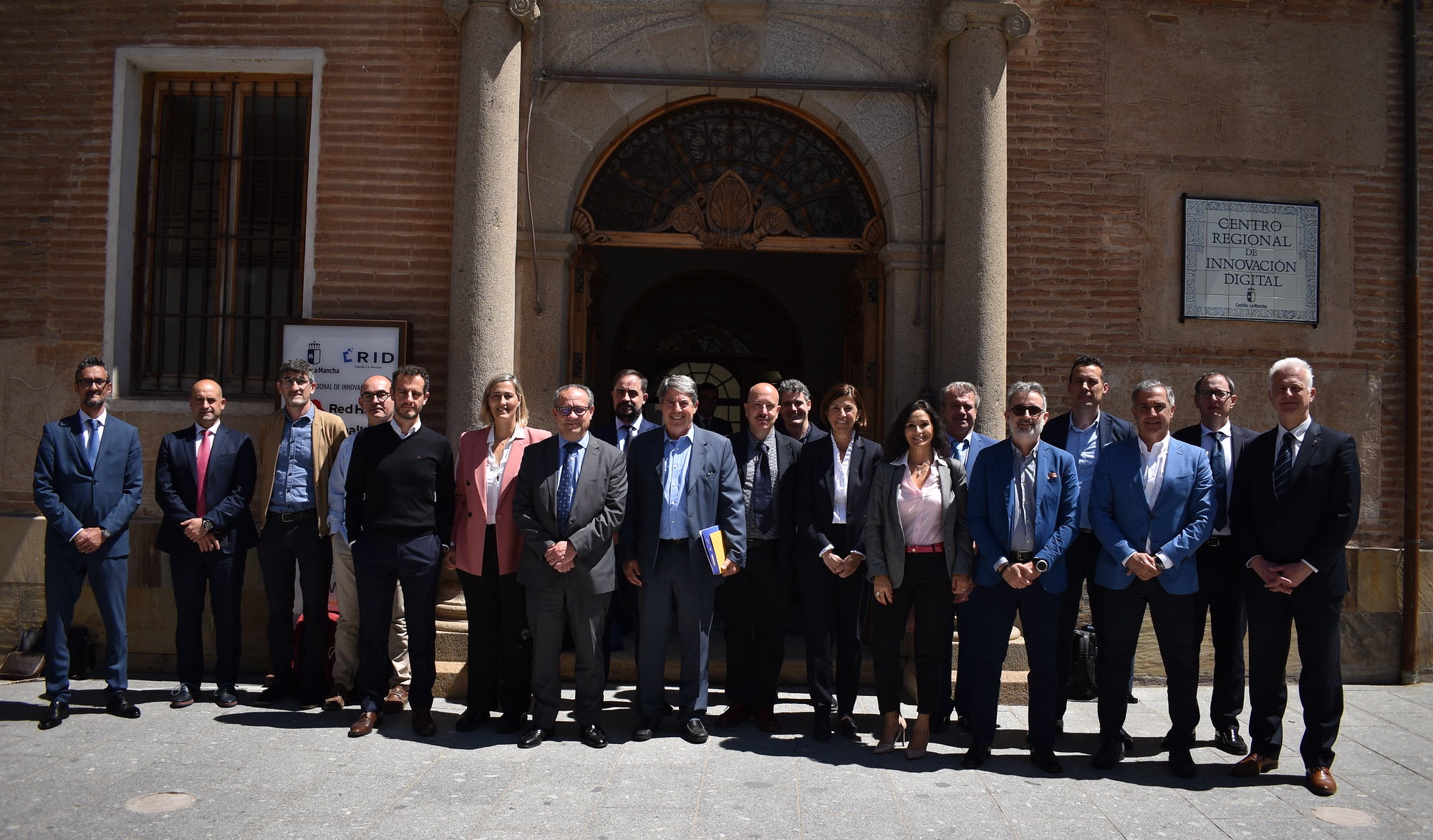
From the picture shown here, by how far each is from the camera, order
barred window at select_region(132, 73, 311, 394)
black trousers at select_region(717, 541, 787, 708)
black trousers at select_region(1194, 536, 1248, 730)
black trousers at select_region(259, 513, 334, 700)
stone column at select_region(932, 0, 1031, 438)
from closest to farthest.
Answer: black trousers at select_region(1194, 536, 1248, 730) → black trousers at select_region(717, 541, 787, 708) → black trousers at select_region(259, 513, 334, 700) → stone column at select_region(932, 0, 1031, 438) → barred window at select_region(132, 73, 311, 394)

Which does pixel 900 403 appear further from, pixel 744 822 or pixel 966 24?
pixel 744 822

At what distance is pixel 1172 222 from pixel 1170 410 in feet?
8.62

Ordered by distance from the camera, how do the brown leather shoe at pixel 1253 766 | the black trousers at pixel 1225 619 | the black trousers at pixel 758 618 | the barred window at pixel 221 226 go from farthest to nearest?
the barred window at pixel 221 226 < the black trousers at pixel 758 618 < the black trousers at pixel 1225 619 < the brown leather shoe at pixel 1253 766

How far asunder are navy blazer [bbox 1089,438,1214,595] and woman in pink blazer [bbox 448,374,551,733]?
2.90m

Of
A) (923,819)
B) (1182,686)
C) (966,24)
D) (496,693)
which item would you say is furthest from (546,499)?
→ (966,24)

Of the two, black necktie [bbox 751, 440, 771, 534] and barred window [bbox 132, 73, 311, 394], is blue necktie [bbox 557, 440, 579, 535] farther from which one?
barred window [bbox 132, 73, 311, 394]

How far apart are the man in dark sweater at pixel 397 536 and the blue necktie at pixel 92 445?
4.98 ft

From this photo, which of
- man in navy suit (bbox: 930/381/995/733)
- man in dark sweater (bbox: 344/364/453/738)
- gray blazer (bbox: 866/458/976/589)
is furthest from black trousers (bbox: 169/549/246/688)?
man in navy suit (bbox: 930/381/995/733)

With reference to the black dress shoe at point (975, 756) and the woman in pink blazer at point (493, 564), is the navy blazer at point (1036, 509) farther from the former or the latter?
the woman in pink blazer at point (493, 564)

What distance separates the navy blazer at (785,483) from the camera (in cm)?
560

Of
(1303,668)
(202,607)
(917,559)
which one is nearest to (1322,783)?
(1303,668)

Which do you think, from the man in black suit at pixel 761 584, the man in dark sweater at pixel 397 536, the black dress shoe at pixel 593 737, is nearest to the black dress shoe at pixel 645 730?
the black dress shoe at pixel 593 737

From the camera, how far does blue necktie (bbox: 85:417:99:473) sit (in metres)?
5.75

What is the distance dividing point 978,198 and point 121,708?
5909mm
